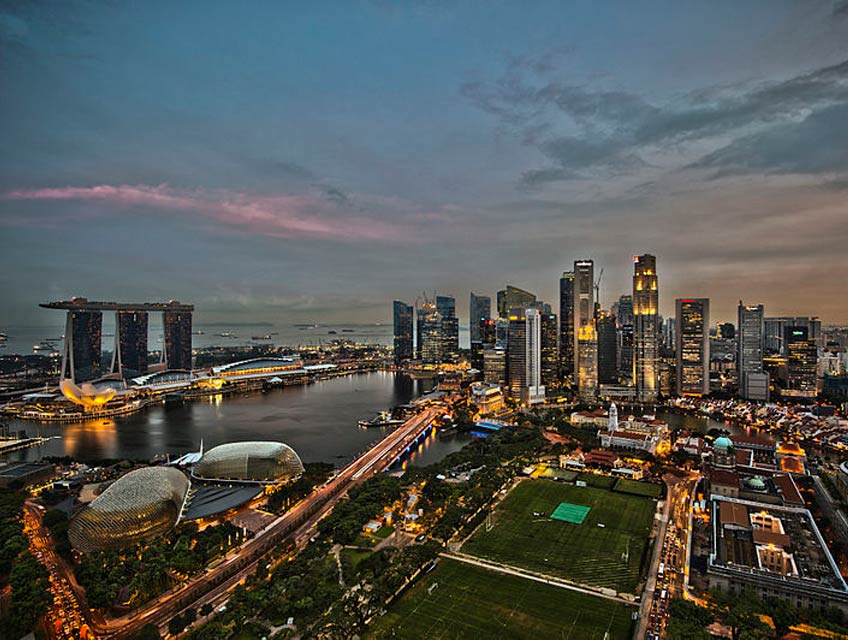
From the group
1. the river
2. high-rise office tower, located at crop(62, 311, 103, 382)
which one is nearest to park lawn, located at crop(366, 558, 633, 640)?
the river

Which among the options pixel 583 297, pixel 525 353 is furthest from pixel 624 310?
pixel 525 353

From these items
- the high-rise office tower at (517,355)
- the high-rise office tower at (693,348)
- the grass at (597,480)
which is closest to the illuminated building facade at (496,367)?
the high-rise office tower at (517,355)

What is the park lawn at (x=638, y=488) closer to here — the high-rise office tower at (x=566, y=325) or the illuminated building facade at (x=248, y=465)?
the illuminated building facade at (x=248, y=465)

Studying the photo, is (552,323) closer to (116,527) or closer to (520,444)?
(520,444)

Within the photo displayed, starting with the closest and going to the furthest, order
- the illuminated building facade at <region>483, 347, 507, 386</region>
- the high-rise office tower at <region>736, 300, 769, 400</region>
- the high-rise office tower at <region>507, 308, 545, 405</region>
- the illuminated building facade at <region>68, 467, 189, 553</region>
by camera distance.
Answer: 1. the illuminated building facade at <region>68, 467, 189, 553</region>
2. the high-rise office tower at <region>736, 300, 769, 400</region>
3. the high-rise office tower at <region>507, 308, 545, 405</region>
4. the illuminated building facade at <region>483, 347, 507, 386</region>

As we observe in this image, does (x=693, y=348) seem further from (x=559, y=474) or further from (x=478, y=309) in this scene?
(x=478, y=309)

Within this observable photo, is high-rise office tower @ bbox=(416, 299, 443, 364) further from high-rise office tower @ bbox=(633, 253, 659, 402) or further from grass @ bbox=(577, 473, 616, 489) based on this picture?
grass @ bbox=(577, 473, 616, 489)
